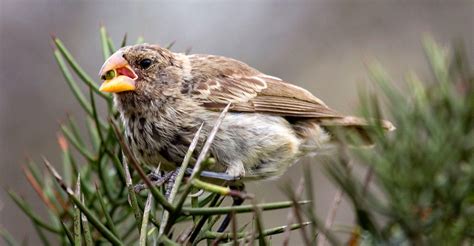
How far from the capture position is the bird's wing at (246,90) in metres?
3.07

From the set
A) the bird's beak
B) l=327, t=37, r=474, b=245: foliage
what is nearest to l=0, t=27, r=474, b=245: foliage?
l=327, t=37, r=474, b=245: foliage

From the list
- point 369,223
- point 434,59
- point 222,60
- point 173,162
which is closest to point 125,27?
point 222,60

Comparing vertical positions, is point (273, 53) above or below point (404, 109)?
above

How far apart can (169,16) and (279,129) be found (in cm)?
549

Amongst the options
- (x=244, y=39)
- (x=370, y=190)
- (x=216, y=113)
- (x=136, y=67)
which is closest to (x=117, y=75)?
(x=136, y=67)

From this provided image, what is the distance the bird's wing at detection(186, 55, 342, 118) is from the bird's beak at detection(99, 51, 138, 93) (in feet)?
1.03

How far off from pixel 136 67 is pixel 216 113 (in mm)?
337

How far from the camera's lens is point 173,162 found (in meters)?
2.59

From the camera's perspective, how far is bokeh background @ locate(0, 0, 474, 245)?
7359mm

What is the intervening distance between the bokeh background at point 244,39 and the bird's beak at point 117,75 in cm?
436

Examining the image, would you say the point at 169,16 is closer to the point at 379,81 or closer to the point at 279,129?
the point at 279,129

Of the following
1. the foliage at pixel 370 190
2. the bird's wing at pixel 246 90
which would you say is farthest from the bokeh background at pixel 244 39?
the foliage at pixel 370 190

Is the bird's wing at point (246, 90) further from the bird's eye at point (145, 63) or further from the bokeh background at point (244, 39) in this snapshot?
the bokeh background at point (244, 39)

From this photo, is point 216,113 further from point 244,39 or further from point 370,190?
point 244,39
